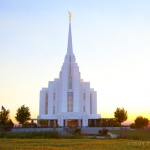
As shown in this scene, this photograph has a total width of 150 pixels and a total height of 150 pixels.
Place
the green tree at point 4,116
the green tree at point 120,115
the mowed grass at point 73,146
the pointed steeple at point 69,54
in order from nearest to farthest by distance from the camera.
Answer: the mowed grass at point 73,146, the green tree at point 4,116, the green tree at point 120,115, the pointed steeple at point 69,54

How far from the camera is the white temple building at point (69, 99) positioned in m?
91.4

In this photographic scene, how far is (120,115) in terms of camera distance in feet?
276

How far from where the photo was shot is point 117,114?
84.8 meters

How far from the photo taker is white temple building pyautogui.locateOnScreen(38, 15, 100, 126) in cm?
9139

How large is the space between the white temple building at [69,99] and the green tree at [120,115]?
29.3 feet

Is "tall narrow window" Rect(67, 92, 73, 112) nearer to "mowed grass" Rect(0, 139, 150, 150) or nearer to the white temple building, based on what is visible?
the white temple building

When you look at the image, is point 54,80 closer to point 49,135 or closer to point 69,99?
point 69,99

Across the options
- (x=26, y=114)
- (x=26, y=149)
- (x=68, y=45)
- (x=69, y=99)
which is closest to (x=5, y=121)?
(x=26, y=114)

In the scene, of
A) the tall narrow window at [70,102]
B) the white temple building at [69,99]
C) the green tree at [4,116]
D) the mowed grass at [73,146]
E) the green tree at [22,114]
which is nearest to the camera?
the mowed grass at [73,146]

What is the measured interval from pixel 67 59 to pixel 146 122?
29.2m

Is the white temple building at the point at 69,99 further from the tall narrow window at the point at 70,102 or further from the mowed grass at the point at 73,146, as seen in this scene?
the mowed grass at the point at 73,146

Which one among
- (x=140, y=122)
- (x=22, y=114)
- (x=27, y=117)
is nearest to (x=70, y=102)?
(x=140, y=122)

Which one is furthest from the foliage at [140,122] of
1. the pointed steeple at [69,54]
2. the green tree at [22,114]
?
the green tree at [22,114]

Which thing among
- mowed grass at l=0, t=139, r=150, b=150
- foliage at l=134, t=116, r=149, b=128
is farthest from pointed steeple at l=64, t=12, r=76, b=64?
mowed grass at l=0, t=139, r=150, b=150
